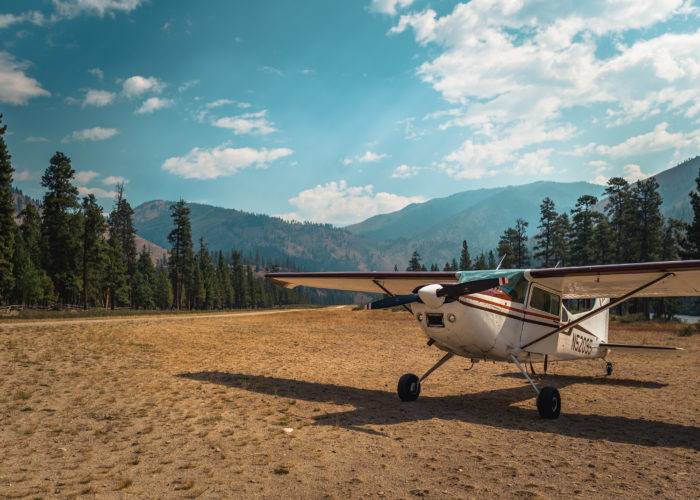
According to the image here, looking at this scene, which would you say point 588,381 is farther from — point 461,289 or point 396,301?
point 396,301

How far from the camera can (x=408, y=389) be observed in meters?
10.9

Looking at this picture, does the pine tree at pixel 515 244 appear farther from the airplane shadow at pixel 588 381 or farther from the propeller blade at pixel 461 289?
the propeller blade at pixel 461 289

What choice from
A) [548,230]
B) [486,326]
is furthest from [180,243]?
[486,326]

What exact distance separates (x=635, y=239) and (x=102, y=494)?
227 ft

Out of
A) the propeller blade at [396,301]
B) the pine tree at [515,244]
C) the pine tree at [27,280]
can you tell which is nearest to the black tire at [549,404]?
the propeller blade at [396,301]

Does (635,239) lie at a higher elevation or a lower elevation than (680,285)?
higher

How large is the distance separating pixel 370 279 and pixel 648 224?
59.6 metres

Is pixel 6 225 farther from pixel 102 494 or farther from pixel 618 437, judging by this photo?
pixel 618 437

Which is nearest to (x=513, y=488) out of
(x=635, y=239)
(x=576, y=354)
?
(x=576, y=354)

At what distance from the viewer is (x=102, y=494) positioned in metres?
5.23

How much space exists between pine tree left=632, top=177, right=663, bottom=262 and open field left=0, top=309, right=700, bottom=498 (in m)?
49.2

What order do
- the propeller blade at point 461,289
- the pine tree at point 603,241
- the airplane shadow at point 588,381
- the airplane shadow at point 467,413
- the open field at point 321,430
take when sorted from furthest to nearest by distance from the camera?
the pine tree at point 603,241 < the airplane shadow at point 588,381 < the propeller blade at point 461,289 < the airplane shadow at point 467,413 < the open field at point 321,430

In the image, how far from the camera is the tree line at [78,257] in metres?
48.5

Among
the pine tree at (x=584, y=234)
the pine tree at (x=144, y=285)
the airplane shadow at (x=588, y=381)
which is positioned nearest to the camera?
the airplane shadow at (x=588, y=381)
